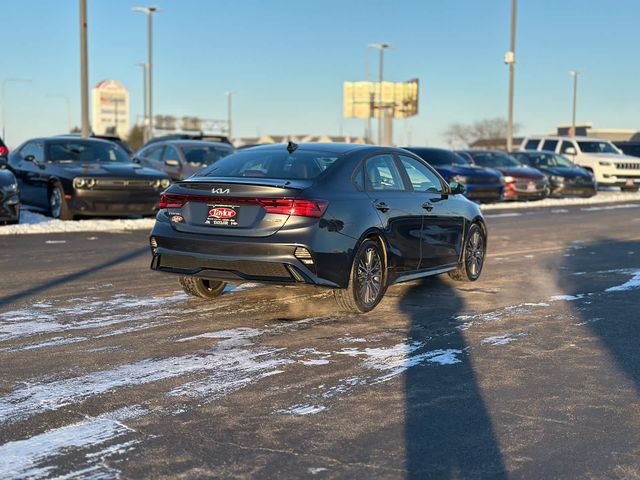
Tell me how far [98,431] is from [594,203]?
82.8 feet

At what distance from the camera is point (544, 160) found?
30203 mm

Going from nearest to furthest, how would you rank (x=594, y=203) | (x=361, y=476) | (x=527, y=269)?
(x=361, y=476) < (x=527, y=269) < (x=594, y=203)

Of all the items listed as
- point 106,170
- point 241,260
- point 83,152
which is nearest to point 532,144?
point 83,152

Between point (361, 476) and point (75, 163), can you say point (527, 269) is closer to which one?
point (361, 476)

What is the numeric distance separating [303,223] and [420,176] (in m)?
2.28

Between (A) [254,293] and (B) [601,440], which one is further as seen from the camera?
(A) [254,293]

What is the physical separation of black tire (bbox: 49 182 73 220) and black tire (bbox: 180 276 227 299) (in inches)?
326

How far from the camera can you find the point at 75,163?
16641 mm

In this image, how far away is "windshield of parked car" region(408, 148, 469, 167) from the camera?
80.7ft

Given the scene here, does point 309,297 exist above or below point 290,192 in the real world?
below

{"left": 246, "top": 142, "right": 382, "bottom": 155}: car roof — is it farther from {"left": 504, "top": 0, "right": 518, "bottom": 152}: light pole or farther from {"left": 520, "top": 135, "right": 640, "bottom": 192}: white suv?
{"left": 504, "top": 0, "right": 518, "bottom": 152}: light pole

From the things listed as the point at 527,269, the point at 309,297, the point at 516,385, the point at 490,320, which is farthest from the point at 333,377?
the point at 527,269

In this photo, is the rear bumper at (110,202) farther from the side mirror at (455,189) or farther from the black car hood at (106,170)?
the side mirror at (455,189)

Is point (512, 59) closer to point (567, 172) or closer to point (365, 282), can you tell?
point (567, 172)
